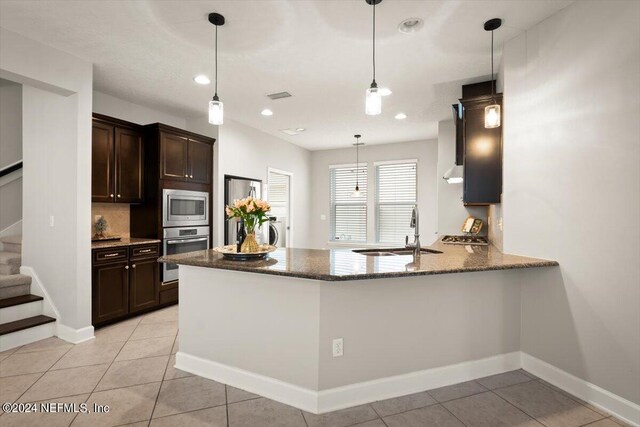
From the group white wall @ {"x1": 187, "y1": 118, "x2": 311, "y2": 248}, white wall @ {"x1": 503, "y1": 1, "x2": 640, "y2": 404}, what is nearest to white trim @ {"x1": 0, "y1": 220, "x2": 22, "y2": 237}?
white wall @ {"x1": 187, "y1": 118, "x2": 311, "y2": 248}

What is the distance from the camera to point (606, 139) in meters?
2.10

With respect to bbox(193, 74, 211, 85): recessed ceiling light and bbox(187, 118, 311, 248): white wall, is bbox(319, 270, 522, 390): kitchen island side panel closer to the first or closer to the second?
bbox(193, 74, 211, 85): recessed ceiling light

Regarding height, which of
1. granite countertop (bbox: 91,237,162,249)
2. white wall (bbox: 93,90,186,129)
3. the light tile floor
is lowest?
the light tile floor

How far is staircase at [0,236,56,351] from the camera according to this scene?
10.1ft

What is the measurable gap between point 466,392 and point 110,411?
7.66 ft

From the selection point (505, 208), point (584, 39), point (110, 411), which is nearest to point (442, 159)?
point (505, 208)

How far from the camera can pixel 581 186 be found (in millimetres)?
2252

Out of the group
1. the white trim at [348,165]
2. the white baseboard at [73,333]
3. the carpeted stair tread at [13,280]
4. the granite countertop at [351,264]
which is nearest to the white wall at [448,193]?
the white trim at [348,165]

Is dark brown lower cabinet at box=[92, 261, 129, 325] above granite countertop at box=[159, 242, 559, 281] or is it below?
below

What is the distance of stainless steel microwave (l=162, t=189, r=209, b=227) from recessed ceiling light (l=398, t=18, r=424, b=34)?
3290 mm

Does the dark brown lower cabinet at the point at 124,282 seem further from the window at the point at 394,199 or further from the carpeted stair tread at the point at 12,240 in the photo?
the window at the point at 394,199

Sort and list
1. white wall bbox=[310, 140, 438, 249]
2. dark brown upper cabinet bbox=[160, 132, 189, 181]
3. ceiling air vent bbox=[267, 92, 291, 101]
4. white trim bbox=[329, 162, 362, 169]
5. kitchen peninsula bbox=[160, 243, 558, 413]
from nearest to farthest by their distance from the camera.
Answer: kitchen peninsula bbox=[160, 243, 558, 413] < ceiling air vent bbox=[267, 92, 291, 101] < dark brown upper cabinet bbox=[160, 132, 189, 181] < white wall bbox=[310, 140, 438, 249] < white trim bbox=[329, 162, 362, 169]

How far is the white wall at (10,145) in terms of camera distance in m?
4.34

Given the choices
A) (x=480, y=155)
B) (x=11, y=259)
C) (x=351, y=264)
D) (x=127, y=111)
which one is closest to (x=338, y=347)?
(x=351, y=264)
